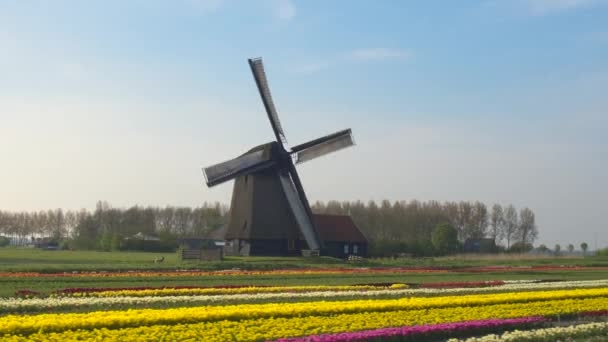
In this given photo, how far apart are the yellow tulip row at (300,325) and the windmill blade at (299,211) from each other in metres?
30.9

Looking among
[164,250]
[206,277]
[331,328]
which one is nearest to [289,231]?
[206,277]

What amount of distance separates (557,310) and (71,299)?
1126 centimetres

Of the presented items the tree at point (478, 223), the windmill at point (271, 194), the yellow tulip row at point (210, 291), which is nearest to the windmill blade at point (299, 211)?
the windmill at point (271, 194)

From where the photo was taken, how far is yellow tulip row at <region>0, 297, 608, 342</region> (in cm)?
1144

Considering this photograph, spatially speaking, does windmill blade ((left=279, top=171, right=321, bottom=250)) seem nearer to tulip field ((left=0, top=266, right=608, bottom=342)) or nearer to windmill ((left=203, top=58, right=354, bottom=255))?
windmill ((left=203, top=58, right=354, bottom=255))

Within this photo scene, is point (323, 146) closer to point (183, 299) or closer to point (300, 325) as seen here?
point (183, 299)

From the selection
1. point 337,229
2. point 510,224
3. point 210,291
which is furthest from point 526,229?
point 210,291

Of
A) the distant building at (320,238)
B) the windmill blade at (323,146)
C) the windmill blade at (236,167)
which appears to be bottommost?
the distant building at (320,238)

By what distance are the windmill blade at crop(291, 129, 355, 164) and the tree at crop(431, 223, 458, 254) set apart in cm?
2582

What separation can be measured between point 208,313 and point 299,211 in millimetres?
34261

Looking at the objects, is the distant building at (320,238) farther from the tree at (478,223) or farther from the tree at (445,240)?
the tree at (478,223)

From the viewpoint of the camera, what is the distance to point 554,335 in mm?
12578

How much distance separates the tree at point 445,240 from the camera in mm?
73250

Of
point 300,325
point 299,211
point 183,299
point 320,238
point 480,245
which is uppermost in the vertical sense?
point 299,211
